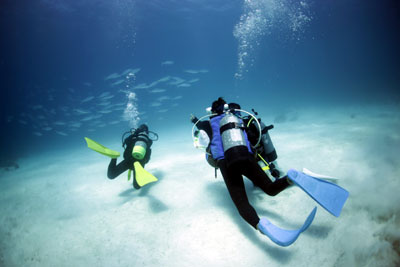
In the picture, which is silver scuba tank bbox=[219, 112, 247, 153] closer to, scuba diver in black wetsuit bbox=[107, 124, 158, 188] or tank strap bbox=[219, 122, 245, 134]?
tank strap bbox=[219, 122, 245, 134]

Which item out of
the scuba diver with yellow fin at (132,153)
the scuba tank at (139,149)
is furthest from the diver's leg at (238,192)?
the scuba tank at (139,149)

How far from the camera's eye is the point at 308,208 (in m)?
2.95

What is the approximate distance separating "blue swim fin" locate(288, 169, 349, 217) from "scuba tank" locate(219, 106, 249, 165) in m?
0.76

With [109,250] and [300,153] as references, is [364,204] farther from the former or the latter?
[109,250]

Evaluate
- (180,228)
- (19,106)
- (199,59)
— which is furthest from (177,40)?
(19,106)

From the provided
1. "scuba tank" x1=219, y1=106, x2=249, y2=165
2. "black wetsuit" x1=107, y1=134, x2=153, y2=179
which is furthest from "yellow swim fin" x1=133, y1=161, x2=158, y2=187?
"scuba tank" x1=219, y1=106, x2=249, y2=165

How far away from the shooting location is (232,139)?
8.77 feet

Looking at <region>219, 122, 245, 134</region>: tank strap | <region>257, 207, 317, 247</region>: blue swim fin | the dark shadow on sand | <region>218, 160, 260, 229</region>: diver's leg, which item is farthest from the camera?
the dark shadow on sand

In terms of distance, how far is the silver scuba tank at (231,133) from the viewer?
8.69 ft

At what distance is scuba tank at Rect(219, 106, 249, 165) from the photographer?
2549 millimetres

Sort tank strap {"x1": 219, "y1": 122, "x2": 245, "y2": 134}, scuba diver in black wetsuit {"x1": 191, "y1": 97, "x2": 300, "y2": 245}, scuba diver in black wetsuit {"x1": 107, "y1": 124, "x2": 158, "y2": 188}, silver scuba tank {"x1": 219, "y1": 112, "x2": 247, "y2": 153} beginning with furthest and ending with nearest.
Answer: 1. scuba diver in black wetsuit {"x1": 107, "y1": 124, "x2": 158, "y2": 188}
2. tank strap {"x1": 219, "y1": 122, "x2": 245, "y2": 134}
3. silver scuba tank {"x1": 219, "y1": 112, "x2": 247, "y2": 153}
4. scuba diver in black wetsuit {"x1": 191, "y1": 97, "x2": 300, "y2": 245}

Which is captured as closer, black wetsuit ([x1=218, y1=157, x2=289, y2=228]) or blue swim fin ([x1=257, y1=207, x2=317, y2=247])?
blue swim fin ([x1=257, y1=207, x2=317, y2=247])

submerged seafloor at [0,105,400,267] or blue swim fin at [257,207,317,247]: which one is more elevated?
blue swim fin at [257,207,317,247]

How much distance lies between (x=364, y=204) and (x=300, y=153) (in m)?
3.13
